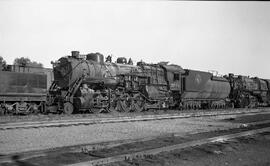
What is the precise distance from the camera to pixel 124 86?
22406mm

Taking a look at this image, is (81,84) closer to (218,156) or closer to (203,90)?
(218,156)

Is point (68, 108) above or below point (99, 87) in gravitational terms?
below

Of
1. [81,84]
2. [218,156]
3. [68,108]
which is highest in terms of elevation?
[81,84]

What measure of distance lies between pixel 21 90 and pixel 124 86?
7400 millimetres

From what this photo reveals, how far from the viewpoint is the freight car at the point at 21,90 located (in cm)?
1755

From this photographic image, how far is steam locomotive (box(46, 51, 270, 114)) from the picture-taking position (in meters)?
19.5

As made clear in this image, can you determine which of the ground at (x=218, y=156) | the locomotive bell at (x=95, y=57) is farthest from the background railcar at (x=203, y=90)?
the ground at (x=218, y=156)

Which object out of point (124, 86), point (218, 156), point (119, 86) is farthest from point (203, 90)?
point (218, 156)

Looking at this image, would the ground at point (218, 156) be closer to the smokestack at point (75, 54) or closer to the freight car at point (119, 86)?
the freight car at point (119, 86)

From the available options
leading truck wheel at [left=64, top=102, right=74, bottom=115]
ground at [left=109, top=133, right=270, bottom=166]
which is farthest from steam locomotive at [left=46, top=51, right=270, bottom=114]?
ground at [left=109, top=133, right=270, bottom=166]

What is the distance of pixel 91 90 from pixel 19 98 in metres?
4.46

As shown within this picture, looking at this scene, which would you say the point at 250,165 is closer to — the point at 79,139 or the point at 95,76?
the point at 79,139

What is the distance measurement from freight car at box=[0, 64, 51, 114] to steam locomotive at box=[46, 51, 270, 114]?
0.81 meters

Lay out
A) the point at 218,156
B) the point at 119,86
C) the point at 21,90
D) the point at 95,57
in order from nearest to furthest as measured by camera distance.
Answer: the point at 218,156 < the point at 21,90 < the point at 95,57 < the point at 119,86
